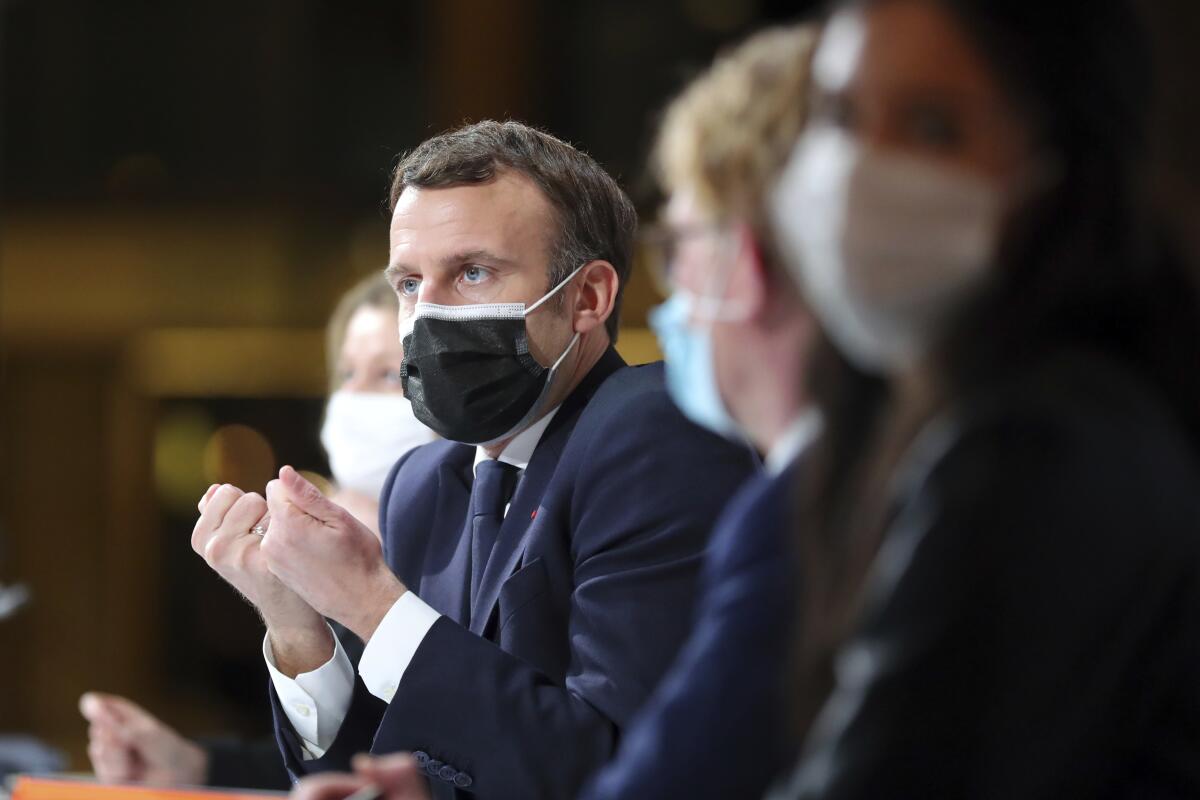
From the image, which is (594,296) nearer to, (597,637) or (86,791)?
(597,637)

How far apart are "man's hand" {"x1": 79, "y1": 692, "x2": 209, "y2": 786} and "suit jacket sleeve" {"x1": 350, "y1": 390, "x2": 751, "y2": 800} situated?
0.26 m

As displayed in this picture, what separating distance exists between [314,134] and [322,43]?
475 millimetres

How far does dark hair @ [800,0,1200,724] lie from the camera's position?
1148 millimetres

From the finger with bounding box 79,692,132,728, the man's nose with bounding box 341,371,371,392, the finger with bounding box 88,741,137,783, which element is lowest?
the finger with bounding box 88,741,137,783

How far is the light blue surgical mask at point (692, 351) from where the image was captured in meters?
1.37

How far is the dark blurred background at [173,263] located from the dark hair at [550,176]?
5023mm

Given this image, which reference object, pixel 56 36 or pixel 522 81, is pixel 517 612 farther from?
pixel 56 36

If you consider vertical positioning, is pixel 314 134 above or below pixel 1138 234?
below

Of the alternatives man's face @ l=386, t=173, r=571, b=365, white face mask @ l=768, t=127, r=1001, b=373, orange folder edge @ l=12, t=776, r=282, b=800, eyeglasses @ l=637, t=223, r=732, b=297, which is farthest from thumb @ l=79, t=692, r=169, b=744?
white face mask @ l=768, t=127, r=1001, b=373

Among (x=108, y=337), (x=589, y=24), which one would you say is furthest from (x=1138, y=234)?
(x=108, y=337)

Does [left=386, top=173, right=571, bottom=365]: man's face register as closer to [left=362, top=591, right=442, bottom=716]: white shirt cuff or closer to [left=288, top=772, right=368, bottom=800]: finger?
[left=362, top=591, right=442, bottom=716]: white shirt cuff

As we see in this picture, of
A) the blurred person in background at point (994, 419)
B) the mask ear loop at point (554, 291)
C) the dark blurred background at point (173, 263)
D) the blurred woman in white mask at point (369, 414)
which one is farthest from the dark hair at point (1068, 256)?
the dark blurred background at point (173, 263)

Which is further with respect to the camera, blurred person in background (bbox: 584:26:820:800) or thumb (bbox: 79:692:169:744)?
thumb (bbox: 79:692:169:744)

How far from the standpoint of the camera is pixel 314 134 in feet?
25.9
